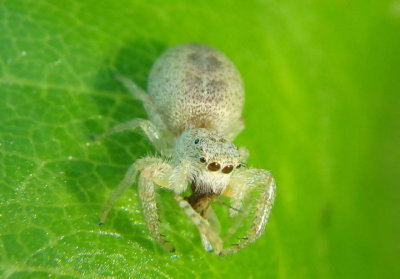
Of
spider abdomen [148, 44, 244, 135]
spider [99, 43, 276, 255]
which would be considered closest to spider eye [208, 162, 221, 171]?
spider [99, 43, 276, 255]

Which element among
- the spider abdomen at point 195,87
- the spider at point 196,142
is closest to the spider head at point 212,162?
the spider at point 196,142

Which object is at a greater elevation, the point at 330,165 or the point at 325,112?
the point at 325,112

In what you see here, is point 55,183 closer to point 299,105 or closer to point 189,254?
point 189,254

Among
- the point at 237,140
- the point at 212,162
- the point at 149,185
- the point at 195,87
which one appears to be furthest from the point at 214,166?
the point at 195,87

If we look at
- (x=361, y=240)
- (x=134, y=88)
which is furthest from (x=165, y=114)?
(x=361, y=240)

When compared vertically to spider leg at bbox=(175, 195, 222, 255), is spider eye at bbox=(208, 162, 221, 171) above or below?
above

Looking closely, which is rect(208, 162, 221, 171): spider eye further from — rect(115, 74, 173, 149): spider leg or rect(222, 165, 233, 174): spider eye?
rect(115, 74, 173, 149): spider leg
